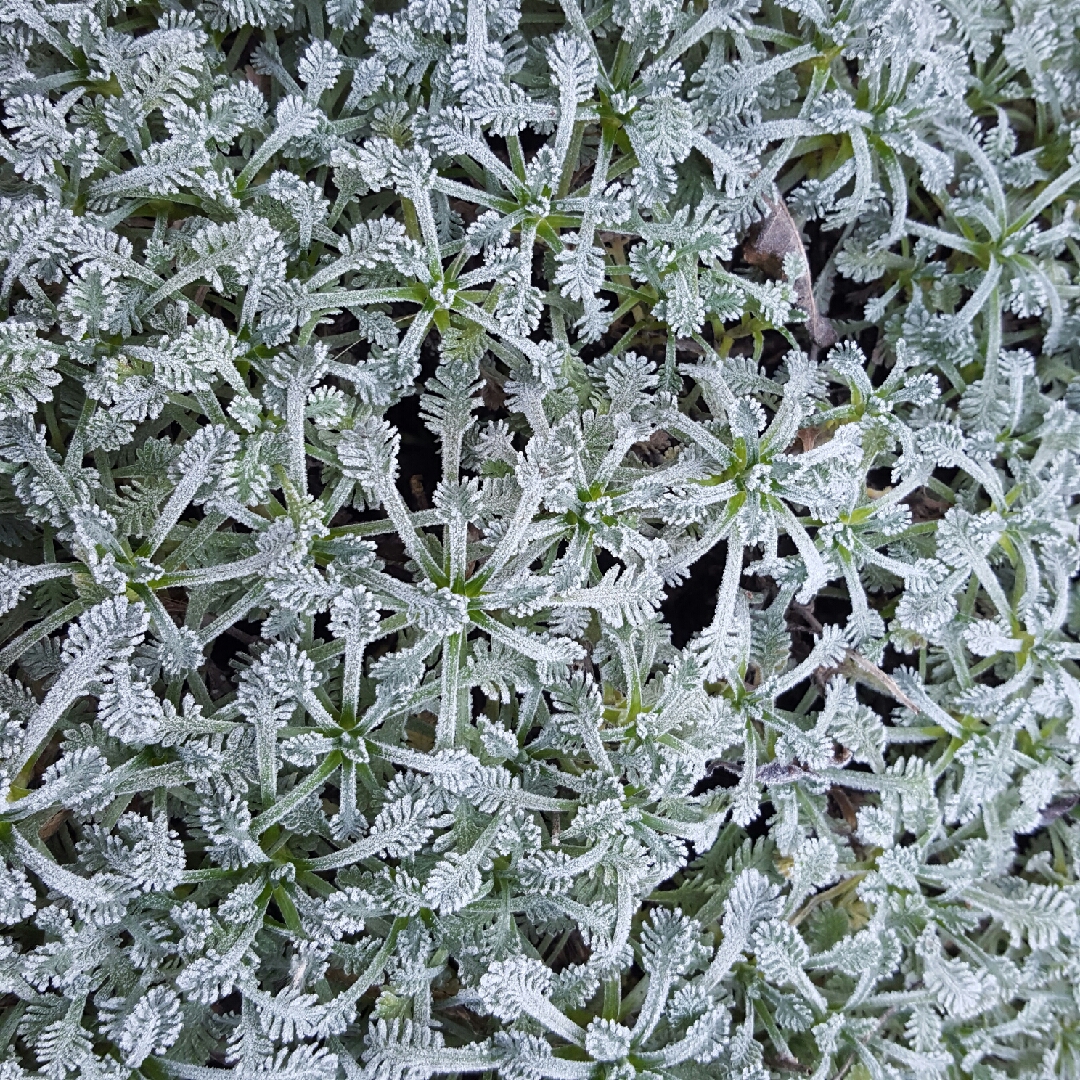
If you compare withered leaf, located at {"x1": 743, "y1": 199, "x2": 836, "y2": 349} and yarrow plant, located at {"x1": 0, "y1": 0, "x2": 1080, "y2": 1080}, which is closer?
yarrow plant, located at {"x1": 0, "y1": 0, "x2": 1080, "y2": 1080}

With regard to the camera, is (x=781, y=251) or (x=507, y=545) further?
(x=781, y=251)

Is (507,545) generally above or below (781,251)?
below

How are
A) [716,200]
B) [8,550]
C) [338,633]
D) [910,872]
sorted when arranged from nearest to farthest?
[338,633], [8,550], [716,200], [910,872]

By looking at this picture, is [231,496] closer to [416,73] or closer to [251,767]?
[251,767]

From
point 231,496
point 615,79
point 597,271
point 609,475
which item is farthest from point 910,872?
point 615,79

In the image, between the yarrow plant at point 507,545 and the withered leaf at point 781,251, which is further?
the withered leaf at point 781,251
